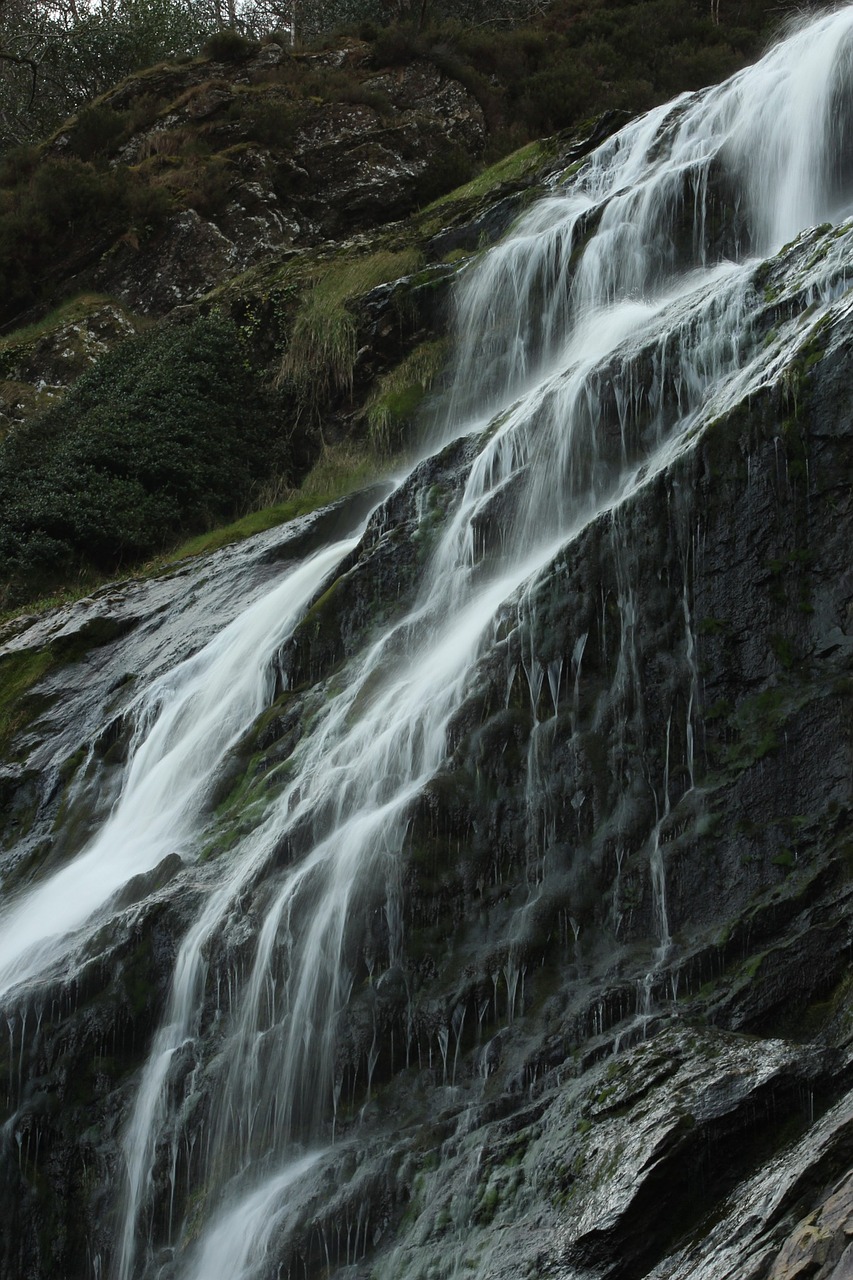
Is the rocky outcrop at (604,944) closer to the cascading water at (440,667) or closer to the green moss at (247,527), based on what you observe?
the cascading water at (440,667)

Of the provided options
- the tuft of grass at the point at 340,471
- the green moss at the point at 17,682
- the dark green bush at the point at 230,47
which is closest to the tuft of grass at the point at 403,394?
the tuft of grass at the point at 340,471

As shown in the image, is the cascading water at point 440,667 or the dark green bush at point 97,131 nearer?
the cascading water at point 440,667

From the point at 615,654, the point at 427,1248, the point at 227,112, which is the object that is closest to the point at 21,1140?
the point at 427,1248

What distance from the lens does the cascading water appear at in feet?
21.2

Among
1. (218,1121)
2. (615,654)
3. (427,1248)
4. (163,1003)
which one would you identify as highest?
(615,654)

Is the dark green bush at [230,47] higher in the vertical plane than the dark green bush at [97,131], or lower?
higher

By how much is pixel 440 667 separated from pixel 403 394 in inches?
320

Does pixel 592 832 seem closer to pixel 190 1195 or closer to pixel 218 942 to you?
pixel 218 942

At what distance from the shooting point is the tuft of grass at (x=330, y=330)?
56.3 ft

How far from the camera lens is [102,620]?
12.7m

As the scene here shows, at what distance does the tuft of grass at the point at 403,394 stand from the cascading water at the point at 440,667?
1.56 feet

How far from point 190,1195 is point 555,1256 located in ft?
7.86

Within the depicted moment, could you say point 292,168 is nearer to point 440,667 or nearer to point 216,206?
point 216,206

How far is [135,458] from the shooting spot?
1678 centimetres
